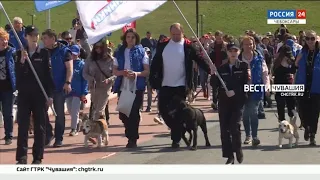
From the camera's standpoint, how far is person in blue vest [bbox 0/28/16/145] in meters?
9.81

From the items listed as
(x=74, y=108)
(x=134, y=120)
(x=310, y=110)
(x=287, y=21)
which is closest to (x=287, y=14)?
(x=287, y=21)

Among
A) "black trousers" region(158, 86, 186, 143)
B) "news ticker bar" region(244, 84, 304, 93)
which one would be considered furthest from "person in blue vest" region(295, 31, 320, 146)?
"black trousers" region(158, 86, 186, 143)

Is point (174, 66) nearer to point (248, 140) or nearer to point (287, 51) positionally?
point (248, 140)

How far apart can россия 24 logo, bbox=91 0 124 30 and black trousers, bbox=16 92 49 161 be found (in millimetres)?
1982

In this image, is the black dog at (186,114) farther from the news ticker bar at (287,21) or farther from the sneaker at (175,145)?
the news ticker bar at (287,21)

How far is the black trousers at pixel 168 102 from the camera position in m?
9.46

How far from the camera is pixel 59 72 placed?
9.77 metres

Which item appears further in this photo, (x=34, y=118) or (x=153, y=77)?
(x=153, y=77)

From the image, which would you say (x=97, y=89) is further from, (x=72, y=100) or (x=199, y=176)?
(x=199, y=176)

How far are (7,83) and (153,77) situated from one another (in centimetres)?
177

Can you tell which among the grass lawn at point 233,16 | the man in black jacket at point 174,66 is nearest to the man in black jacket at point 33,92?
the grass lawn at point 233,16

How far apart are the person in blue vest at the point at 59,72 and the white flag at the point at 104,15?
9.07 feet

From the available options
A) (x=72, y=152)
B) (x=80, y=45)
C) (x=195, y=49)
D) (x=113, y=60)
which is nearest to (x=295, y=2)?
(x=195, y=49)

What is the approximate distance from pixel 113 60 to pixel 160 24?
0.68 meters
